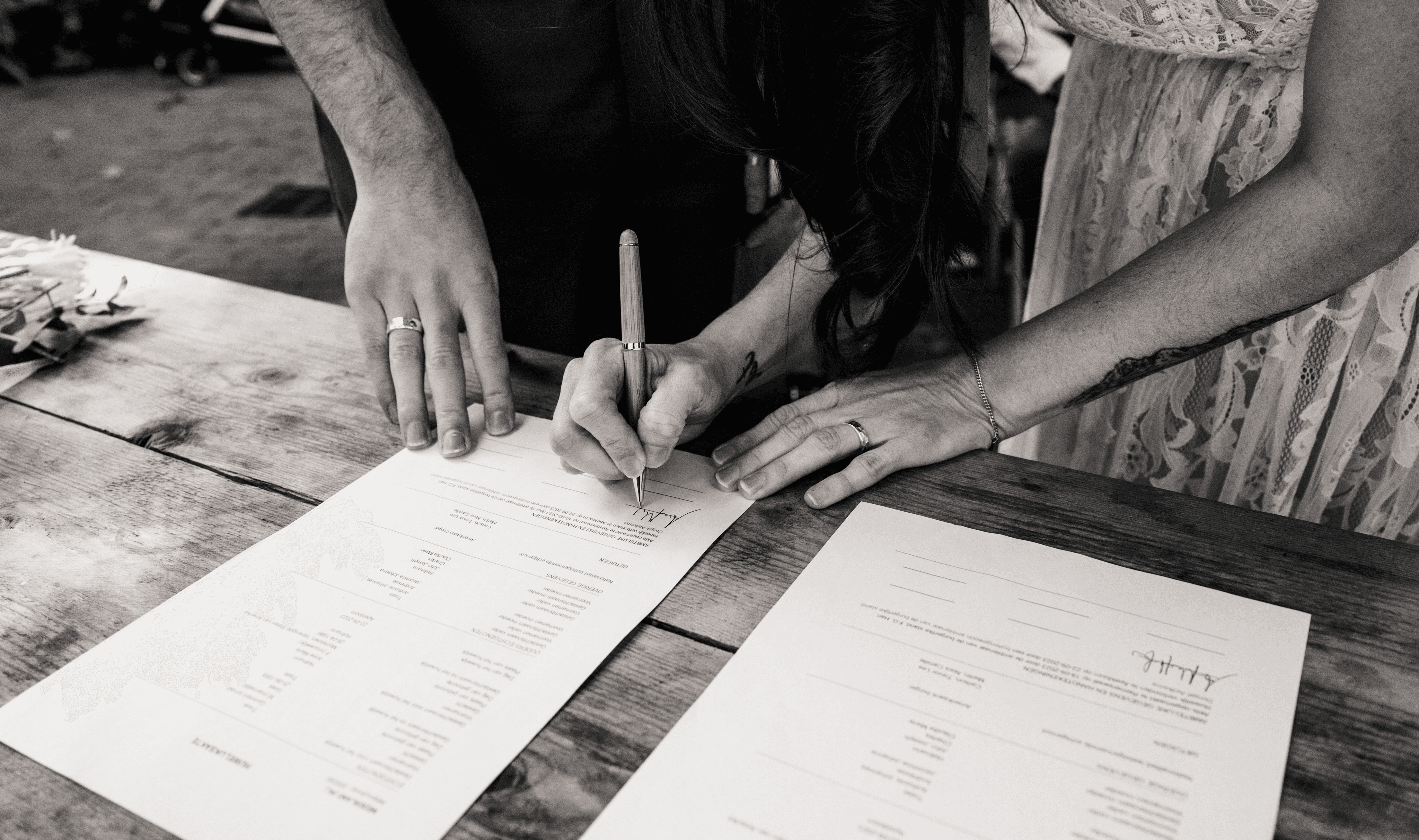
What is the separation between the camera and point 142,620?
0.73m

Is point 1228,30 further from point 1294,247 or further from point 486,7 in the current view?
point 486,7

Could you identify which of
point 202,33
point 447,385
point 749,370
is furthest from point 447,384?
point 202,33

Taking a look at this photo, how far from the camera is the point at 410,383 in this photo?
1018 millimetres

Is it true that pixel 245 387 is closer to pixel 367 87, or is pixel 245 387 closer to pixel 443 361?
pixel 443 361

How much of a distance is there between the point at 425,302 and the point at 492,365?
0.38ft

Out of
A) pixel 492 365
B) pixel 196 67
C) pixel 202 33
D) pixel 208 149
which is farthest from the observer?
pixel 196 67

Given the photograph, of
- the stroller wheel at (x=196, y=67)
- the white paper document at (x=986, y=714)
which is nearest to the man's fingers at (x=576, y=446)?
the white paper document at (x=986, y=714)

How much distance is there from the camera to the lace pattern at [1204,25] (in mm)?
919
